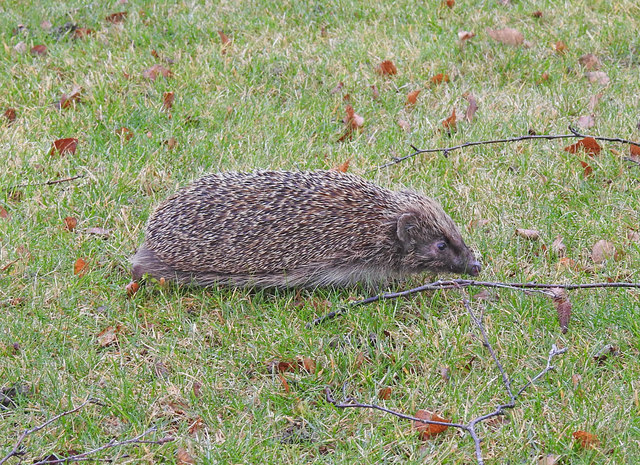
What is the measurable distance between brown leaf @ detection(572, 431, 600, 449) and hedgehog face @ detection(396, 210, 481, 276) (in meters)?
1.53

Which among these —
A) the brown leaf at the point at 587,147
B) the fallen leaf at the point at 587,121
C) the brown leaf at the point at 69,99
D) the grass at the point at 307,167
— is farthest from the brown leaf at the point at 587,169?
the brown leaf at the point at 69,99

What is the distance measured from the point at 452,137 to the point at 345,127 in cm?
94

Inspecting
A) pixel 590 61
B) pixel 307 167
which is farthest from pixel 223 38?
pixel 590 61

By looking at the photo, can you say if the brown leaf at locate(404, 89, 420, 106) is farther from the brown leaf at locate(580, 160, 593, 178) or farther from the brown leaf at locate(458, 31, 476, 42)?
the brown leaf at locate(580, 160, 593, 178)

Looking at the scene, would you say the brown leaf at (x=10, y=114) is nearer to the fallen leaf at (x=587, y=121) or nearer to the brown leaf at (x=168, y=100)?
the brown leaf at (x=168, y=100)

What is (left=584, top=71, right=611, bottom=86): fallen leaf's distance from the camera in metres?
7.25

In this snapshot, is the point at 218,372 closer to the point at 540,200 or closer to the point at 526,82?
the point at 540,200

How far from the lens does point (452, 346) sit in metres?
4.19

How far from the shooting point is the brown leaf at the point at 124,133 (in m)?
6.55

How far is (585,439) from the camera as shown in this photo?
138 inches

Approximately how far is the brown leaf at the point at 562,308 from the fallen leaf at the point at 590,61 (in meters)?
3.77

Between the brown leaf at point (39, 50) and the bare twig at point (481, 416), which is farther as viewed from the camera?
the brown leaf at point (39, 50)

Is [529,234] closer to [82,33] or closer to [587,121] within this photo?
[587,121]

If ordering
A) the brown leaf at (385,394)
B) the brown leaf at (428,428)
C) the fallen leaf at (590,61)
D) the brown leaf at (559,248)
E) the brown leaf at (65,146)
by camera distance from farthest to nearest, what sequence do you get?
the fallen leaf at (590,61), the brown leaf at (65,146), the brown leaf at (559,248), the brown leaf at (385,394), the brown leaf at (428,428)
